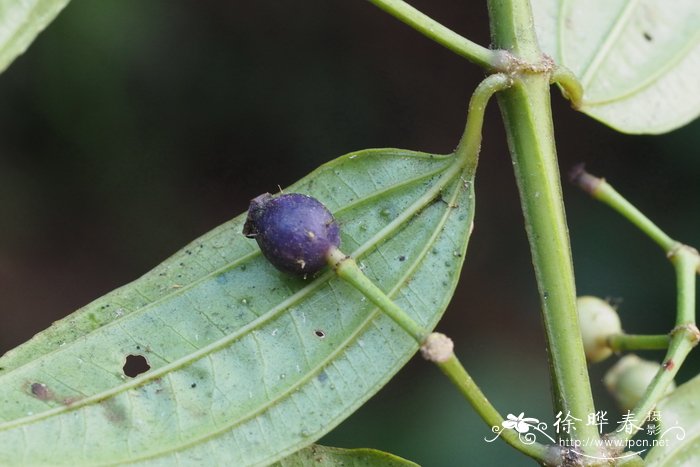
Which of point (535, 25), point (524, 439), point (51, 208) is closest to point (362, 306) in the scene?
point (524, 439)

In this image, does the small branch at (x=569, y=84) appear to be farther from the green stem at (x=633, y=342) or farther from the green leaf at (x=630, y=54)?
the green stem at (x=633, y=342)

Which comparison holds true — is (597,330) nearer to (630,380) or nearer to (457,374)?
(630,380)

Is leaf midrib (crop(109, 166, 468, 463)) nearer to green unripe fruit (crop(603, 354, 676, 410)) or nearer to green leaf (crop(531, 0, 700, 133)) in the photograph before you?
green leaf (crop(531, 0, 700, 133))

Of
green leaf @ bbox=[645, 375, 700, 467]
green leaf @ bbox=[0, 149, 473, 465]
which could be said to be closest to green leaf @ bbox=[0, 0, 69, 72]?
green leaf @ bbox=[0, 149, 473, 465]

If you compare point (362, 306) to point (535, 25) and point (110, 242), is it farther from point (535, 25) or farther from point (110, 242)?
point (110, 242)

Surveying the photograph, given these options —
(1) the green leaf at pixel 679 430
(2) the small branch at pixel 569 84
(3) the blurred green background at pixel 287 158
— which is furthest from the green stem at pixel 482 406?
(3) the blurred green background at pixel 287 158

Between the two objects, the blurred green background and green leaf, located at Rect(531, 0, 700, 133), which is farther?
the blurred green background
